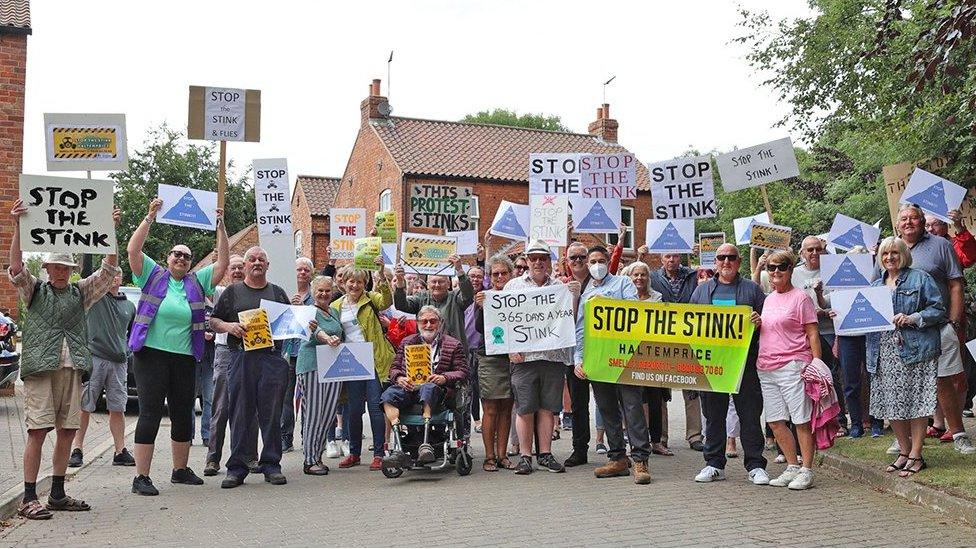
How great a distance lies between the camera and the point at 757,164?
41.9 ft

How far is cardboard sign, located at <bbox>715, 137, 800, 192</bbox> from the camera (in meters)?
12.6

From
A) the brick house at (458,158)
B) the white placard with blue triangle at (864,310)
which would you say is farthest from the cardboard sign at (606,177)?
the brick house at (458,158)

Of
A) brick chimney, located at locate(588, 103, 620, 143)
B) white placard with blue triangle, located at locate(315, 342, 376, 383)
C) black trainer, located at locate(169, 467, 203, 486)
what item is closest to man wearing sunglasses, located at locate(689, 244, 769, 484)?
white placard with blue triangle, located at locate(315, 342, 376, 383)

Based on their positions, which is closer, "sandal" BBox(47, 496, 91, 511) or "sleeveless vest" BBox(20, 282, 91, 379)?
"sleeveless vest" BBox(20, 282, 91, 379)

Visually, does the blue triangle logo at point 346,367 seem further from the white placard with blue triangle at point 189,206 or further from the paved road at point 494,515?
the white placard with blue triangle at point 189,206

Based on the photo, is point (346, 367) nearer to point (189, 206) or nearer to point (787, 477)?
point (189, 206)

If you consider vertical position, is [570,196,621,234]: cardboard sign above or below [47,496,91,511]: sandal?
above

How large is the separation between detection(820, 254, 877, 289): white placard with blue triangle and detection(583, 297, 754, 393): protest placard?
166 centimetres

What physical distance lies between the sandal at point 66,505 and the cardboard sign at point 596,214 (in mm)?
7285

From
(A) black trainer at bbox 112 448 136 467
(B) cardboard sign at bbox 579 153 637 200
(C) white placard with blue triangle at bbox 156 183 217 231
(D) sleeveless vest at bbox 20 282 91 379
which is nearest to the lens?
(D) sleeveless vest at bbox 20 282 91 379

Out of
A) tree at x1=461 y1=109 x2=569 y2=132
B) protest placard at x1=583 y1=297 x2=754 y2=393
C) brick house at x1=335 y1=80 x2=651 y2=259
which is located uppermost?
tree at x1=461 y1=109 x2=569 y2=132

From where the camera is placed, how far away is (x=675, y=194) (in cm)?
1323

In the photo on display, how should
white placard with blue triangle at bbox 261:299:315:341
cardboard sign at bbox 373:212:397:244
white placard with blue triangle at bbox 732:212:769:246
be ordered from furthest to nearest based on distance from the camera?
white placard with blue triangle at bbox 732:212:769:246 → cardboard sign at bbox 373:212:397:244 → white placard with blue triangle at bbox 261:299:315:341

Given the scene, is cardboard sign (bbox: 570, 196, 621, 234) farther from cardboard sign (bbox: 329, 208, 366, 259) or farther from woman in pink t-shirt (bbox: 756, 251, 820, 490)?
woman in pink t-shirt (bbox: 756, 251, 820, 490)
